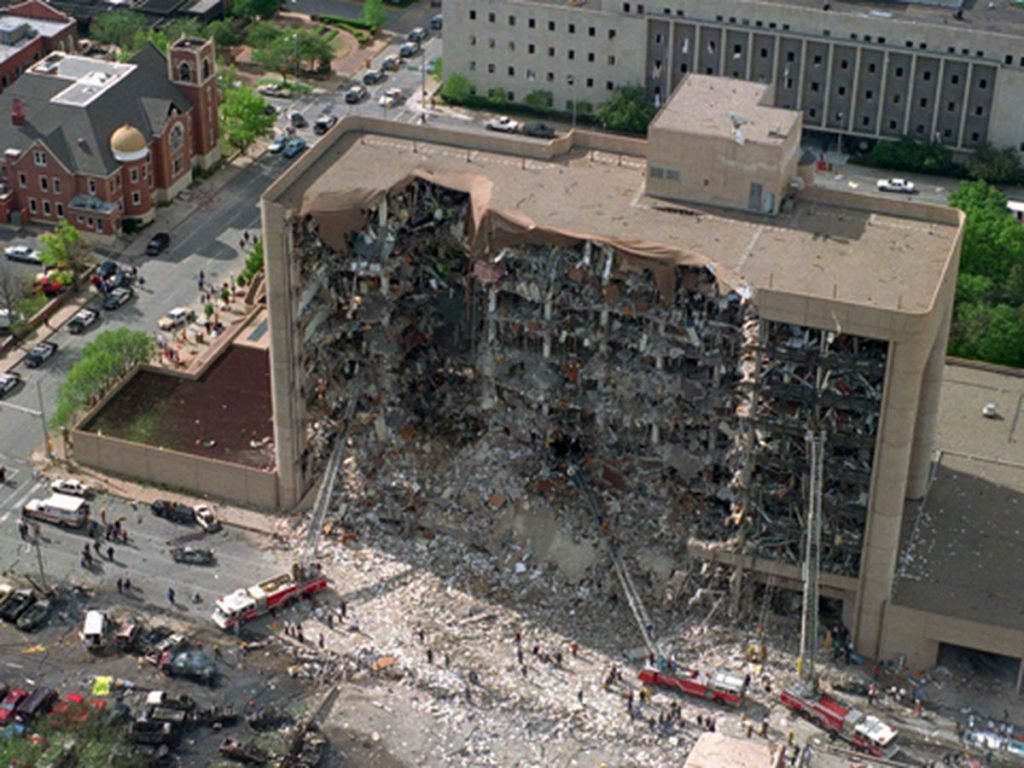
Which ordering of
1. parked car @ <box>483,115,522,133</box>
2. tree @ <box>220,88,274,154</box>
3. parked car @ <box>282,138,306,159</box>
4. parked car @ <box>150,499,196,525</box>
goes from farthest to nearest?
parked car @ <box>483,115,522,133</box> → parked car @ <box>282,138,306,159</box> → tree @ <box>220,88,274,154</box> → parked car @ <box>150,499,196,525</box>

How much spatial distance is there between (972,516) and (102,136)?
293 feet

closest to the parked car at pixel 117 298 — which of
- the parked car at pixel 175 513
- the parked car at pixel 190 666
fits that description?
the parked car at pixel 175 513

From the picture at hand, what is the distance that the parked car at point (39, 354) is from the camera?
156 metres

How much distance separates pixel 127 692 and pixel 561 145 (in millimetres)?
47983

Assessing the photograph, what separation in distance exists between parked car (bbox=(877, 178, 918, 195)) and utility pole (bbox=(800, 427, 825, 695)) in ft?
238

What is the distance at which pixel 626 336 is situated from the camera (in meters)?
125

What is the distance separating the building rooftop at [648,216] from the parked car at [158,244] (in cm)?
4244

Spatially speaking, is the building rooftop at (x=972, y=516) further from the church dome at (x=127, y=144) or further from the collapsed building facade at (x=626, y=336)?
the church dome at (x=127, y=144)

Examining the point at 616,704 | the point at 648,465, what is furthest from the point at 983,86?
the point at 616,704

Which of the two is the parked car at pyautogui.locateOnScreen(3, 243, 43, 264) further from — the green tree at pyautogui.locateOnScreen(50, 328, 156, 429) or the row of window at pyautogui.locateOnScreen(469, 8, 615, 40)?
the row of window at pyautogui.locateOnScreen(469, 8, 615, 40)

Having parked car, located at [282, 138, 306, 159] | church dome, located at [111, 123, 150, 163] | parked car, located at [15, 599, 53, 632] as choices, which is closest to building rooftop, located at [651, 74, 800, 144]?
parked car, located at [15, 599, 53, 632]

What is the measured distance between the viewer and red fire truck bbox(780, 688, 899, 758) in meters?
117

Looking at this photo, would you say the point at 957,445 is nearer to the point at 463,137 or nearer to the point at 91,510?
the point at 463,137

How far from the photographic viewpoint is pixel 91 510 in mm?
138250
